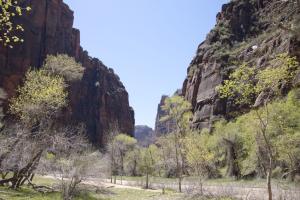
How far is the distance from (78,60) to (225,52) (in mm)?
59135

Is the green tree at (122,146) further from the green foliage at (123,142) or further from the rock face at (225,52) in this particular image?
the rock face at (225,52)

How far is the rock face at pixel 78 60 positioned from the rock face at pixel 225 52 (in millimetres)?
43758

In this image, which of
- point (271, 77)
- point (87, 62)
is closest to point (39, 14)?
point (87, 62)

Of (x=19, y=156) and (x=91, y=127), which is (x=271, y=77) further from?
(x=91, y=127)

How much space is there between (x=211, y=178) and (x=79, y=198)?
118 ft

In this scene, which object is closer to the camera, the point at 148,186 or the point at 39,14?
the point at 148,186

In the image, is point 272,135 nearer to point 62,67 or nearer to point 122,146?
point 62,67

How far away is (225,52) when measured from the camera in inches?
3629

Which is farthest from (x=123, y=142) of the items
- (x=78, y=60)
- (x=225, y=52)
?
(x=78, y=60)

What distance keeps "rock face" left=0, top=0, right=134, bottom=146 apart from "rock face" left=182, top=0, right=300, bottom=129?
144 feet

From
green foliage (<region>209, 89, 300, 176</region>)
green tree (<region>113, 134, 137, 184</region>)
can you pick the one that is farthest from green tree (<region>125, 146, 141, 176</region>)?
green foliage (<region>209, 89, 300, 176</region>)

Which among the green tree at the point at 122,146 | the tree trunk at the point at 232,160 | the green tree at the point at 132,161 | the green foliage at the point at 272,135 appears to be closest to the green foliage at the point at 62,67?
the green foliage at the point at 272,135

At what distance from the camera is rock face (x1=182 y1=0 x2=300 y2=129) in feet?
223

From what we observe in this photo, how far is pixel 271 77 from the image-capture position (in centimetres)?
1509
